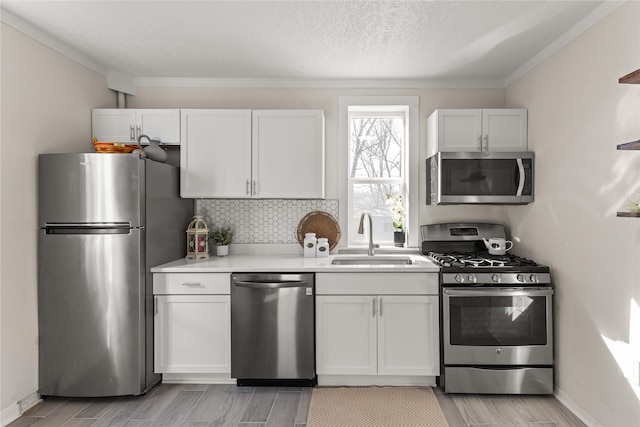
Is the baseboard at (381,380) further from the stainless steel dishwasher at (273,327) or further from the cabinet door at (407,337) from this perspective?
the stainless steel dishwasher at (273,327)

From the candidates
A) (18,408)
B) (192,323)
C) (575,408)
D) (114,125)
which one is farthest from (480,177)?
(18,408)

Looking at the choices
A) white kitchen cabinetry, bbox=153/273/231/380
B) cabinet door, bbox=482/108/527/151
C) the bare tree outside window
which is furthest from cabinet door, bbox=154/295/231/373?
cabinet door, bbox=482/108/527/151

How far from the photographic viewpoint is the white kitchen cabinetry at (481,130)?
10.8 feet

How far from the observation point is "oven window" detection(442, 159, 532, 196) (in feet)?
10.5

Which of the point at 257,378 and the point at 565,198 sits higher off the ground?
the point at 565,198

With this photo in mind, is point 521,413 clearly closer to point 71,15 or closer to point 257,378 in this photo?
point 257,378

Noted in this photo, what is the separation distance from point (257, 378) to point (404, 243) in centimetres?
175

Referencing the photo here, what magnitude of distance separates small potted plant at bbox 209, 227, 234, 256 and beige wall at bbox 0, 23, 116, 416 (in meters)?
1.34

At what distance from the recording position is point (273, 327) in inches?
116

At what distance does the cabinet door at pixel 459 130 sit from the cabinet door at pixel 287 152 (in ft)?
3.33

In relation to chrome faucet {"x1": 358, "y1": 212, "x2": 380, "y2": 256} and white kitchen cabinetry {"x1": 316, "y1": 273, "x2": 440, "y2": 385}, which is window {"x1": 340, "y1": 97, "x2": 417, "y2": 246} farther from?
white kitchen cabinetry {"x1": 316, "y1": 273, "x2": 440, "y2": 385}

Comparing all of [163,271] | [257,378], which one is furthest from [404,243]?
[163,271]

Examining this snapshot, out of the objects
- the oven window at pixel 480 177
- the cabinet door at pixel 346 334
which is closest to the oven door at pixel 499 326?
the cabinet door at pixel 346 334

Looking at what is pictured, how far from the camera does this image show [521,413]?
2656mm
